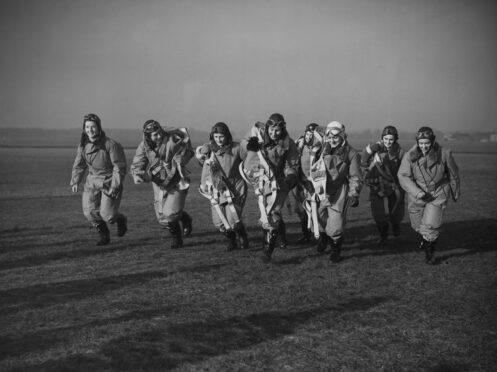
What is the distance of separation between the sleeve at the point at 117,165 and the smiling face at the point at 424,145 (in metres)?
5.18

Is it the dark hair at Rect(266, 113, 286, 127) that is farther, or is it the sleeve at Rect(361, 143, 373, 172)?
the sleeve at Rect(361, 143, 373, 172)

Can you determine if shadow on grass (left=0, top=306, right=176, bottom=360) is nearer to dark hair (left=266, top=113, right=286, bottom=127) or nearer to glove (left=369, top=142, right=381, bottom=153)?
dark hair (left=266, top=113, right=286, bottom=127)

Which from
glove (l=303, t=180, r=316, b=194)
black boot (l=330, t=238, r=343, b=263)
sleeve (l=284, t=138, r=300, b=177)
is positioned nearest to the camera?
black boot (l=330, t=238, r=343, b=263)

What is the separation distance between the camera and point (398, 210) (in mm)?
9930

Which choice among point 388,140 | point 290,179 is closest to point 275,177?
point 290,179

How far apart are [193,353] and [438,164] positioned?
17.5ft

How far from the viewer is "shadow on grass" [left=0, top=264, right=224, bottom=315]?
621 cm

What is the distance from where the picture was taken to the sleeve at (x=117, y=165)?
9297 millimetres

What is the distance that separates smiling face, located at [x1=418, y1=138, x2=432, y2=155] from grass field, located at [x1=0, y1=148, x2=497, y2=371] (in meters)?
1.83

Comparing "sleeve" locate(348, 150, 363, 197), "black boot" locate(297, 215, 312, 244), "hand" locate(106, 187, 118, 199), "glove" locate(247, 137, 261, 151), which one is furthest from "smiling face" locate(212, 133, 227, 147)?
"black boot" locate(297, 215, 312, 244)

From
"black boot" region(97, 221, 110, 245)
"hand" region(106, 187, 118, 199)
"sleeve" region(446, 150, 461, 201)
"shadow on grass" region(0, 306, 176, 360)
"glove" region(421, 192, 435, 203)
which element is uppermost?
"sleeve" region(446, 150, 461, 201)

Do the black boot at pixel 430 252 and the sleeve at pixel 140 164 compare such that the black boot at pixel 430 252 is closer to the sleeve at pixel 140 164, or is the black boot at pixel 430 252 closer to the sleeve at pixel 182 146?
the sleeve at pixel 182 146

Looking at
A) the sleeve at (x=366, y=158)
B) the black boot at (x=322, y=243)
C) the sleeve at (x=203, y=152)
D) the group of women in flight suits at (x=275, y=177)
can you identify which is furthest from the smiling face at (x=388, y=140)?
the sleeve at (x=203, y=152)

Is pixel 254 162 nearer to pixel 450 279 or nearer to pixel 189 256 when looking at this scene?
pixel 189 256
